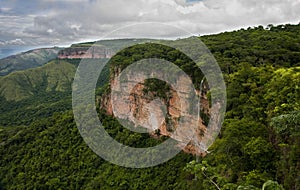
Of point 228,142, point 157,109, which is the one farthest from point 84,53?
point 228,142

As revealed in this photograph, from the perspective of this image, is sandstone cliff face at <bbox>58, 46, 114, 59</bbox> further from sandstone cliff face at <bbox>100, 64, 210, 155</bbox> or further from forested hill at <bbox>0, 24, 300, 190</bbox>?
sandstone cliff face at <bbox>100, 64, 210, 155</bbox>

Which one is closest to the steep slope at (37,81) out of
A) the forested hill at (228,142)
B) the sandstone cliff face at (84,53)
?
the sandstone cliff face at (84,53)

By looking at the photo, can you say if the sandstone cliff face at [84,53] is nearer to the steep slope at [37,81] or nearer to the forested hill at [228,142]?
the steep slope at [37,81]

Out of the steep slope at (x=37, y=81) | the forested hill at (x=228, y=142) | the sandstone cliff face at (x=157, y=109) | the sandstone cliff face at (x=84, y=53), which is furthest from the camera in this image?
the steep slope at (x=37, y=81)

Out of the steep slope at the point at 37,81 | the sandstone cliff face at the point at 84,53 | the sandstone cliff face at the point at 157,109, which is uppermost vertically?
the sandstone cliff face at the point at 84,53

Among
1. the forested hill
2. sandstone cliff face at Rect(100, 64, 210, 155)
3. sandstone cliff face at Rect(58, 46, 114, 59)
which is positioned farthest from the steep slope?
sandstone cliff face at Rect(100, 64, 210, 155)

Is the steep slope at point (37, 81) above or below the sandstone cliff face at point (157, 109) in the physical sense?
below

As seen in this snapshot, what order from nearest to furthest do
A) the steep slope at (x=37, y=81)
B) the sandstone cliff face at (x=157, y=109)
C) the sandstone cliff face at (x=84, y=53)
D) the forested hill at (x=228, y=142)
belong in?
1. the forested hill at (x=228, y=142)
2. the sandstone cliff face at (x=157, y=109)
3. the sandstone cliff face at (x=84, y=53)
4. the steep slope at (x=37, y=81)

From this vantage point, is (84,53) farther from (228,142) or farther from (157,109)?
(228,142)
